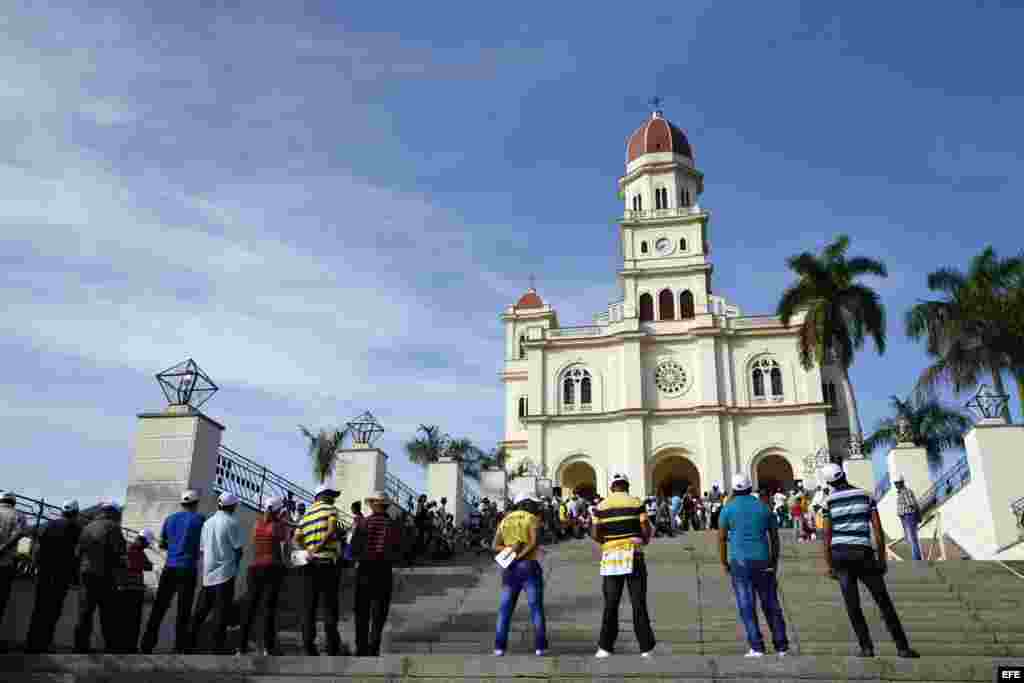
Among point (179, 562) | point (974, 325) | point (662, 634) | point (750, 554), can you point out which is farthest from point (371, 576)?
point (974, 325)

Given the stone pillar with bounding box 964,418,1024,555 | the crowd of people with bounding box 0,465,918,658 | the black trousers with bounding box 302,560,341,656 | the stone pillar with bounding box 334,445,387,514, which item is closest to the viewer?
the crowd of people with bounding box 0,465,918,658

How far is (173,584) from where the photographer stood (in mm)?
7629

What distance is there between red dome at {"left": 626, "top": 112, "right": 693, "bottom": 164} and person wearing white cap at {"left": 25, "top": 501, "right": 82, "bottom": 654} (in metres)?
44.7

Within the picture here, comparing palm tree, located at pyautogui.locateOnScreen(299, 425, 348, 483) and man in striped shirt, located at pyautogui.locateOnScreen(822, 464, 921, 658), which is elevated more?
palm tree, located at pyautogui.locateOnScreen(299, 425, 348, 483)

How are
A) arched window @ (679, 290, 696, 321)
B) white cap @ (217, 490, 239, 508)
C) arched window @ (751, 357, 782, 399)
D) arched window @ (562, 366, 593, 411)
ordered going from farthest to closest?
arched window @ (679, 290, 696, 321) → arched window @ (562, 366, 593, 411) → arched window @ (751, 357, 782, 399) → white cap @ (217, 490, 239, 508)

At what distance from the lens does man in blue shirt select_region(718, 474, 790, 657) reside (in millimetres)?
6938

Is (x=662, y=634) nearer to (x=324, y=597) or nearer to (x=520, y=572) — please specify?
(x=520, y=572)

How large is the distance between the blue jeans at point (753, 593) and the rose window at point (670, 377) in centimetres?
3529

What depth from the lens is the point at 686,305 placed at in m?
44.2

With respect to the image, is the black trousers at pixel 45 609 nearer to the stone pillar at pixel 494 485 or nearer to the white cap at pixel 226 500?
the white cap at pixel 226 500

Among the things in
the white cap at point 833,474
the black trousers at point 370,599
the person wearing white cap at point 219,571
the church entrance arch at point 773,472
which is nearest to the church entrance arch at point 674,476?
the church entrance arch at point 773,472

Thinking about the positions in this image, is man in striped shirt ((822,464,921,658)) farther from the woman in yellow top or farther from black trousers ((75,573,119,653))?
black trousers ((75,573,119,653))

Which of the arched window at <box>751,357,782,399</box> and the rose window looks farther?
the rose window

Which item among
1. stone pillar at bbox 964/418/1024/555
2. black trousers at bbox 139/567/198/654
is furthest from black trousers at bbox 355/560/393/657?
stone pillar at bbox 964/418/1024/555
